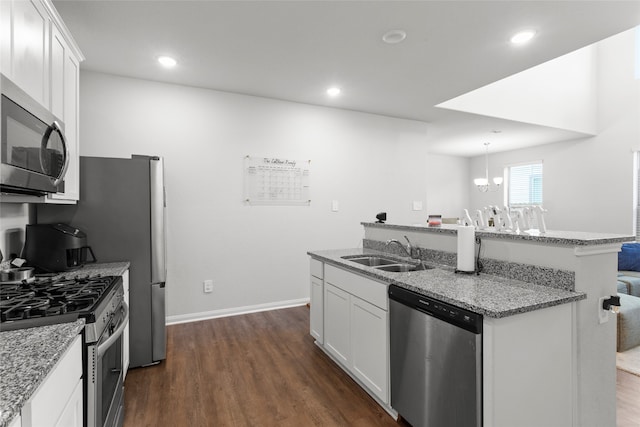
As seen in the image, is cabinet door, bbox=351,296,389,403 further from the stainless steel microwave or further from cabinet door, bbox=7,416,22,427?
the stainless steel microwave

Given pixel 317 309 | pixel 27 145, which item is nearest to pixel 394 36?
pixel 317 309

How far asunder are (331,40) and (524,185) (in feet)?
20.5

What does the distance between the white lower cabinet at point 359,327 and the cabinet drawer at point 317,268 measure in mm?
84

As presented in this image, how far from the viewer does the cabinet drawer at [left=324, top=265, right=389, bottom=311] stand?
76.5 inches

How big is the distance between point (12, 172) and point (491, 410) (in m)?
2.13

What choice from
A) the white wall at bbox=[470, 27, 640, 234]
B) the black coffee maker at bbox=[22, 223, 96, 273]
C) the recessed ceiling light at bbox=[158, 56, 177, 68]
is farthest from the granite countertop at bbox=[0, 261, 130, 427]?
the white wall at bbox=[470, 27, 640, 234]

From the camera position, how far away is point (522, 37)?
2625 mm

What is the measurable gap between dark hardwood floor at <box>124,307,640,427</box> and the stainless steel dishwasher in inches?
13.1

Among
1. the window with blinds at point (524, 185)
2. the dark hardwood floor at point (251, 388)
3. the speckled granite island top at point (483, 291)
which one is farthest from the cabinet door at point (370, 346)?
the window with blinds at point (524, 185)

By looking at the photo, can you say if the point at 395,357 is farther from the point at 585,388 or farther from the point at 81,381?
the point at 81,381

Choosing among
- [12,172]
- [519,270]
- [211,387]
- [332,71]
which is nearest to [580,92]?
[332,71]

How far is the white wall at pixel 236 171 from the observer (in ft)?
10.9

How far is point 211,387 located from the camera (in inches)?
88.9

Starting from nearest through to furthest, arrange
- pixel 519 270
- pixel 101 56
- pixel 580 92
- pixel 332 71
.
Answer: pixel 519 270 → pixel 101 56 → pixel 332 71 → pixel 580 92
